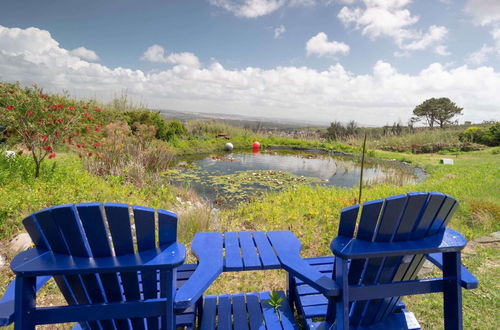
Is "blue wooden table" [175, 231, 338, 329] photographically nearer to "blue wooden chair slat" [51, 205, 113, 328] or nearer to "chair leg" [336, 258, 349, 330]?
"chair leg" [336, 258, 349, 330]

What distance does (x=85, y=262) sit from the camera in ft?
3.62

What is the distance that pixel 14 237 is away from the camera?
9.36ft

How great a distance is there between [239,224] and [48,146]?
133 inches

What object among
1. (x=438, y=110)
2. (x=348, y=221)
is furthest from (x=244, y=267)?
(x=438, y=110)

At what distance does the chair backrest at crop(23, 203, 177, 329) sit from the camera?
1094 millimetres

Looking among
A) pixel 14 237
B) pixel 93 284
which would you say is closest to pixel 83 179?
pixel 14 237

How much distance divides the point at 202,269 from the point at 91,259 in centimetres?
50

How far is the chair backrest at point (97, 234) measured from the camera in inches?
43.1

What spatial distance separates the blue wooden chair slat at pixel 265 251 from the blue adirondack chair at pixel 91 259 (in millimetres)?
553

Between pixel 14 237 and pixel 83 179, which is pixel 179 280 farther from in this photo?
pixel 83 179

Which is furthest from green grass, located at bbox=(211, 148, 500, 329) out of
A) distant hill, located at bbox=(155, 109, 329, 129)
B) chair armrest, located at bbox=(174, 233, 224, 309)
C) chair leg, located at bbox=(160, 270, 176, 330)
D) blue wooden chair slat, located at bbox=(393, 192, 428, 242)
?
distant hill, located at bbox=(155, 109, 329, 129)

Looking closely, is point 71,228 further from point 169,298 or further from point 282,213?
point 282,213

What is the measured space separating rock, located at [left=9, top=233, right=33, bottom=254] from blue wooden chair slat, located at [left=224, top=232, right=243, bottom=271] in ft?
6.71

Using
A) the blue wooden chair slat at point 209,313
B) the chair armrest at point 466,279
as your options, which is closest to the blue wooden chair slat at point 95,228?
the blue wooden chair slat at point 209,313
